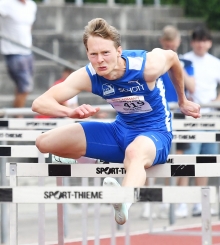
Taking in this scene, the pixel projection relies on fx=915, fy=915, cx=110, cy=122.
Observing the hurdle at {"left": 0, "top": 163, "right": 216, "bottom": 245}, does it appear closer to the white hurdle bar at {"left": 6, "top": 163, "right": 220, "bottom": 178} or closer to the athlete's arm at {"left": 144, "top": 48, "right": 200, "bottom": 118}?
the white hurdle bar at {"left": 6, "top": 163, "right": 220, "bottom": 178}

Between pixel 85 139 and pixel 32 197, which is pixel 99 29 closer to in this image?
pixel 85 139

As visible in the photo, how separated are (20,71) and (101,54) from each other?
6.19 m

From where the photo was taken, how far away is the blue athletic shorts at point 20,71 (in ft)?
41.1

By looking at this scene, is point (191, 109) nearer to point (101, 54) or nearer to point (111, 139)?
point (111, 139)

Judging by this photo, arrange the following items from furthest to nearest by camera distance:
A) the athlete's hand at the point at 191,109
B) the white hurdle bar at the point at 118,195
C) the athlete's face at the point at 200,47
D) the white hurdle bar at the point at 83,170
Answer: the athlete's face at the point at 200,47
the athlete's hand at the point at 191,109
the white hurdle bar at the point at 83,170
the white hurdle bar at the point at 118,195

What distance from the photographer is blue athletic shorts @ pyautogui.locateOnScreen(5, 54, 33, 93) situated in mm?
12531

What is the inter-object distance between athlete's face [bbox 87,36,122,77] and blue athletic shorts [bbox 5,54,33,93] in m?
6.11

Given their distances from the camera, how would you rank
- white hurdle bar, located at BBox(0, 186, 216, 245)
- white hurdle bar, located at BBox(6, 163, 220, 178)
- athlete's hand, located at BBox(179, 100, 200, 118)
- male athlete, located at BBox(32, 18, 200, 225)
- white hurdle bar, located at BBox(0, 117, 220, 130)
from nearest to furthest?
white hurdle bar, located at BBox(0, 186, 216, 245), white hurdle bar, located at BBox(6, 163, 220, 178), male athlete, located at BBox(32, 18, 200, 225), athlete's hand, located at BBox(179, 100, 200, 118), white hurdle bar, located at BBox(0, 117, 220, 130)

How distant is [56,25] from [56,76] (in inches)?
52.2

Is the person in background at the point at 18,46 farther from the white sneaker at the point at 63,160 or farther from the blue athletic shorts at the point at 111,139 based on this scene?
the blue athletic shorts at the point at 111,139

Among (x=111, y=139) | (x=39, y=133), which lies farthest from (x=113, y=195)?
(x=39, y=133)

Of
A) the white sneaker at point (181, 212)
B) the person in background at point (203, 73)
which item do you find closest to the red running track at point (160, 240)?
the white sneaker at point (181, 212)

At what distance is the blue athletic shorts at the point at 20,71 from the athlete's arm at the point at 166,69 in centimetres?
570

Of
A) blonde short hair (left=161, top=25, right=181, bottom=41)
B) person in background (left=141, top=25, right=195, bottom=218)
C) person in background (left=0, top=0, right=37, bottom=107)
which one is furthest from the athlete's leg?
person in background (left=0, top=0, right=37, bottom=107)
